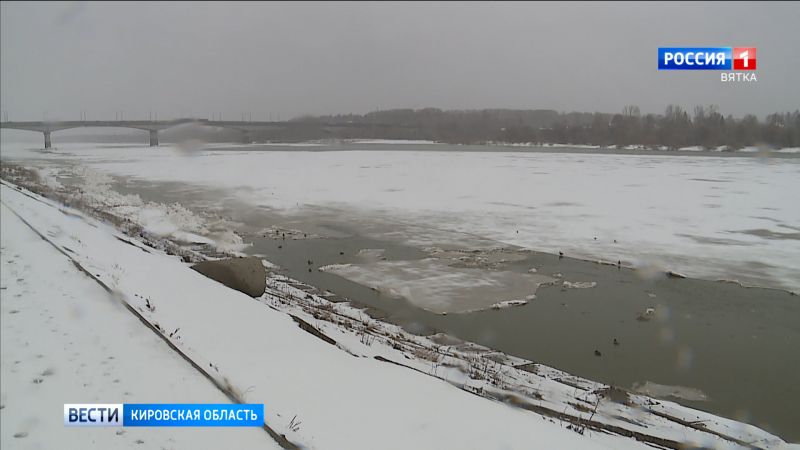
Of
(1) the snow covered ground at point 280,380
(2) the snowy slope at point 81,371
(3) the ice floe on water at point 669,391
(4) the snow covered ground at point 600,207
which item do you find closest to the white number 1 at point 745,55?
(4) the snow covered ground at point 600,207

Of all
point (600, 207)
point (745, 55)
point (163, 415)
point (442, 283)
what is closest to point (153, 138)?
point (600, 207)

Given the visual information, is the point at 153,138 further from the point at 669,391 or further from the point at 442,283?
the point at 669,391

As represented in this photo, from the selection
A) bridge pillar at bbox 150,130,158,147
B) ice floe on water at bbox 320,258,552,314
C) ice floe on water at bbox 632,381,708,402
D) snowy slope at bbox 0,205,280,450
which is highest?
bridge pillar at bbox 150,130,158,147

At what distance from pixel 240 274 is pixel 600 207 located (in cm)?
1573

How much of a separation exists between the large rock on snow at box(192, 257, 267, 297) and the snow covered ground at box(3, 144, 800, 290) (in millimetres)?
6201

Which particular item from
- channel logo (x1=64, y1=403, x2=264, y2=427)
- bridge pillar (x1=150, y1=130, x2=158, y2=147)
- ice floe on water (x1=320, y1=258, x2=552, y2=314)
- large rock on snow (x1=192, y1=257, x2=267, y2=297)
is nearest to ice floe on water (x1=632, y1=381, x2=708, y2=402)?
ice floe on water (x1=320, y1=258, x2=552, y2=314)

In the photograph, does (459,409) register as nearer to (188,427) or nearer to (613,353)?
(188,427)

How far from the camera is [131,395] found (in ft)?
17.5

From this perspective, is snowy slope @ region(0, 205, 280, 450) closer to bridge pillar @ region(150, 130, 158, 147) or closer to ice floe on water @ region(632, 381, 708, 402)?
Result: ice floe on water @ region(632, 381, 708, 402)

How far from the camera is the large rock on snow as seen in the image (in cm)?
1091

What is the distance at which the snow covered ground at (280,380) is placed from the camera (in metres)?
5.09

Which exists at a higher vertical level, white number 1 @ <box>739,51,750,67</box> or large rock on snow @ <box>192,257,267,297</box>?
white number 1 @ <box>739,51,750,67</box>

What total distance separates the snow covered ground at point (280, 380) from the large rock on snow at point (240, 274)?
1.33 meters

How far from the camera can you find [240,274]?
11.1 meters
